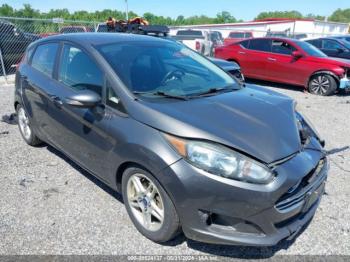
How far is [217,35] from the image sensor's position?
18.3 metres

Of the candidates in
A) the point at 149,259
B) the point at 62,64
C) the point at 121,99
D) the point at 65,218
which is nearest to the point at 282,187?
the point at 149,259

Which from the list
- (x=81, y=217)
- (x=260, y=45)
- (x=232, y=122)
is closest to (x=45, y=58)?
(x=81, y=217)

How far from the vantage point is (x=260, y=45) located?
33.8 feet

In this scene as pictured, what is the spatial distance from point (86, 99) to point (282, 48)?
27.6 feet

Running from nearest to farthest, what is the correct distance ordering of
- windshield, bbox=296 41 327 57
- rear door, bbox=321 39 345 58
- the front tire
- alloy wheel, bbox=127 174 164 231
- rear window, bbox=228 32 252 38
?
the front tire → alloy wheel, bbox=127 174 164 231 → windshield, bbox=296 41 327 57 → rear door, bbox=321 39 345 58 → rear window, bbox=228 32 252 38

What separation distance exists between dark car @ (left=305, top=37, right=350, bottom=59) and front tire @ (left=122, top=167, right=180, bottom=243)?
11366 millimetres

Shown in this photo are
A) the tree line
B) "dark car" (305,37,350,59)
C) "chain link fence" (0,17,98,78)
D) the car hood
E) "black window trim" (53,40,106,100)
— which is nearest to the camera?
the car hood

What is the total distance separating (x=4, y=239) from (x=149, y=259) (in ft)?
4.24

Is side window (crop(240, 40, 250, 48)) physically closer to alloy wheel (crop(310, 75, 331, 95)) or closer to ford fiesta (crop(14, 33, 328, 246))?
alloy wheel (crop(310, 75, 331, 95))

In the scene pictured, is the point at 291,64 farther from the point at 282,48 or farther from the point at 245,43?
the point at 245,43

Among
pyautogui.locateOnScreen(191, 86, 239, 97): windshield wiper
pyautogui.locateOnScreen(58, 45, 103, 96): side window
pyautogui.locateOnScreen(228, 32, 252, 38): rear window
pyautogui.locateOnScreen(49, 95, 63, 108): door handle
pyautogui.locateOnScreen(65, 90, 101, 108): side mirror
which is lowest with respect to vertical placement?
pyautogui.locateOnScreen(49, 95, 63, 108): door handle

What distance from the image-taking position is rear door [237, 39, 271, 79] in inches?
395

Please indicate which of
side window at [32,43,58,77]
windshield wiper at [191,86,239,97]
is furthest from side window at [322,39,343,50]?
side window at [32,43,58,77]

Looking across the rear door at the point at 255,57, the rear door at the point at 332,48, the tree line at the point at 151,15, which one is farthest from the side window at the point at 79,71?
the tree line at the point at 151,15
